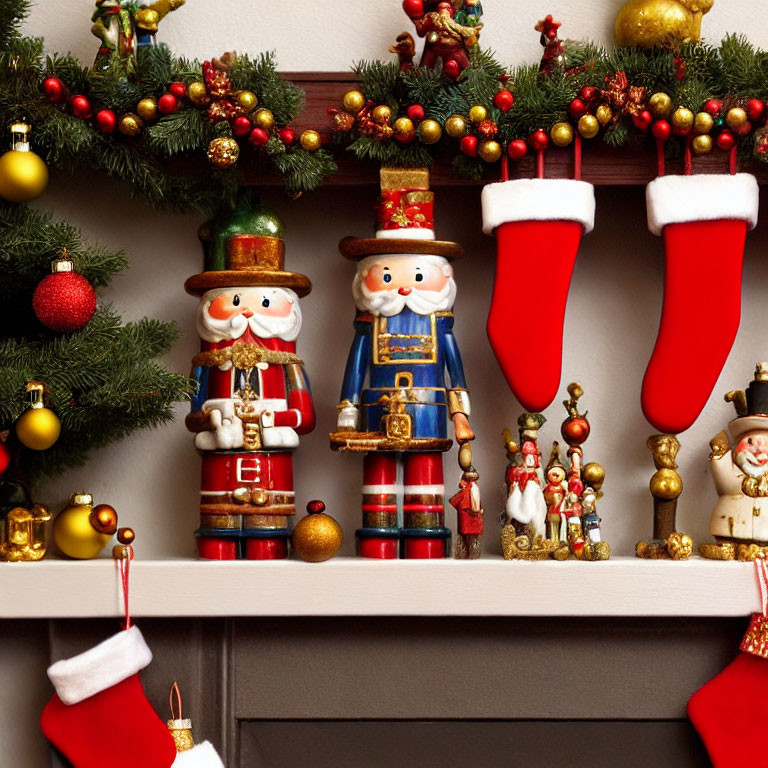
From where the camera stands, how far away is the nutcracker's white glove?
145cm

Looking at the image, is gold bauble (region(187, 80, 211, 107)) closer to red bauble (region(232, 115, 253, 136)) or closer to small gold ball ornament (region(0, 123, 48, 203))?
red bauble (region(232, 115, 253, 136))

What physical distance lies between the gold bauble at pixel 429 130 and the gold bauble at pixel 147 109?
0.37 metres

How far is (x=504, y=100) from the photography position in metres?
1.45

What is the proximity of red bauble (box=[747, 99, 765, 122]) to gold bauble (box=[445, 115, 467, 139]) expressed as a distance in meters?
0.39

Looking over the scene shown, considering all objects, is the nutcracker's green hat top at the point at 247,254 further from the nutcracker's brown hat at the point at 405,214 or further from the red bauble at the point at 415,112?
the red bauble at the point at 415,112

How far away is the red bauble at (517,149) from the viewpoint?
1.46 metres

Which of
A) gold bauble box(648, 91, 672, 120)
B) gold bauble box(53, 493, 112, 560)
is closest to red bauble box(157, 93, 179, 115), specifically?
gold bauble box(53, 493, 112, 560)

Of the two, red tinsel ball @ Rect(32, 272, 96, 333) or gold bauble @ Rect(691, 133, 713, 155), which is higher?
gold bauble @ Rect(691, 133, 713, 155)

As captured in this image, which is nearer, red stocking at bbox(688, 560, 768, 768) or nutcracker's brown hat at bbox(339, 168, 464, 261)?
red stocking at bbox(688, 560, 768, 768)

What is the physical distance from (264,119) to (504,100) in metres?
0.33

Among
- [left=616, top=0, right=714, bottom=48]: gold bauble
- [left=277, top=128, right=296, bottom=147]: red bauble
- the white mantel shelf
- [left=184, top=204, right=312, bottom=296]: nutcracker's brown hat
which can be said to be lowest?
the white mantel shelf

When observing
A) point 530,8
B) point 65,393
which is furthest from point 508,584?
point 530,8

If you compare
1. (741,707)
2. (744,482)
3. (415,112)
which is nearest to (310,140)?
(415,112)

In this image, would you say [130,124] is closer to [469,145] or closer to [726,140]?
[469,145]
